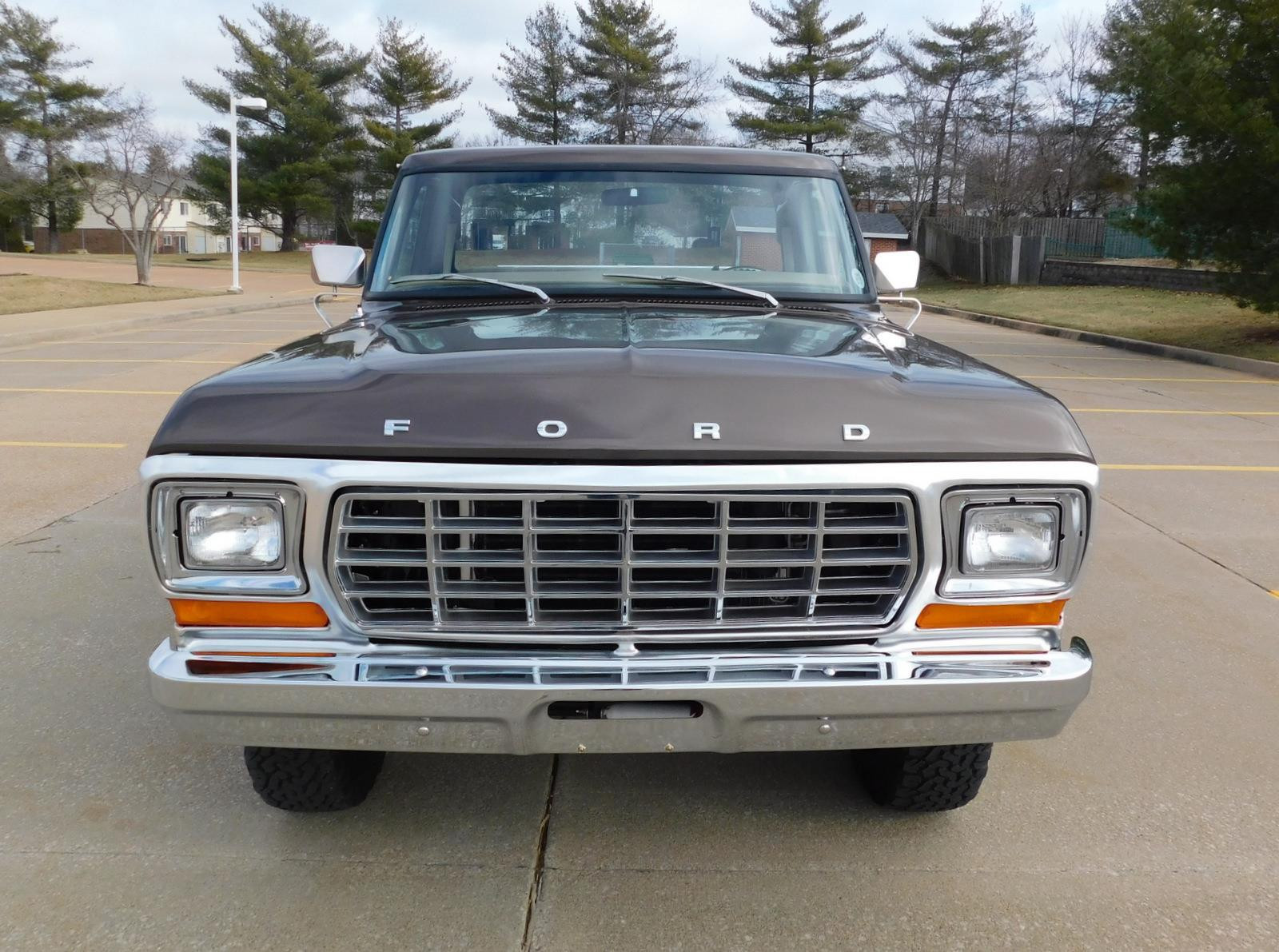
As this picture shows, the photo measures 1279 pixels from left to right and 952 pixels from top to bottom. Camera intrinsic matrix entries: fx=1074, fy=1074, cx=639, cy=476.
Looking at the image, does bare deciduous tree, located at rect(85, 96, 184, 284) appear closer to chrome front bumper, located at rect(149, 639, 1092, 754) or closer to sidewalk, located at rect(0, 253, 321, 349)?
sidewalk, located at rect(0, 253, 321, 349)

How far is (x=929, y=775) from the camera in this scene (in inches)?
107

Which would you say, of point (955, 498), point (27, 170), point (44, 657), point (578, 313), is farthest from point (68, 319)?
point (27, 170)

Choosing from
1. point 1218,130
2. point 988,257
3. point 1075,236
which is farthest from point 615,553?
point 1075,236

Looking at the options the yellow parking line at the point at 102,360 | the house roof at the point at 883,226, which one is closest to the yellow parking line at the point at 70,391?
the yellow parking line at the point at 102,360

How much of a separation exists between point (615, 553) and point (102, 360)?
1240 centimetres

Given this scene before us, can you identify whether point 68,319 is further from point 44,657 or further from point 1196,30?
point 1196,30

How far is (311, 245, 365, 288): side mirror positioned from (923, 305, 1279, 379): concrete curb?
12.6m

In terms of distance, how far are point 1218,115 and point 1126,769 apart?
42.6 feet

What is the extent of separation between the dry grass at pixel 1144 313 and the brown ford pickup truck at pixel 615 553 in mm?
13871

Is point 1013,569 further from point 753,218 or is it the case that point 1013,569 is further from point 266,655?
point 753,218

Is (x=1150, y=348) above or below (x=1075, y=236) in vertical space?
below

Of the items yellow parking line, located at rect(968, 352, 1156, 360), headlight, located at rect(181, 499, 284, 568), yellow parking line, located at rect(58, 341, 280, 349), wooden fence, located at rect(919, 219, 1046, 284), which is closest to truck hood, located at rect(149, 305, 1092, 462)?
headlight, located at rect(181, 499, 284, 568)

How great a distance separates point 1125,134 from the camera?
4353 cm

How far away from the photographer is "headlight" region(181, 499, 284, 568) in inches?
86.4
